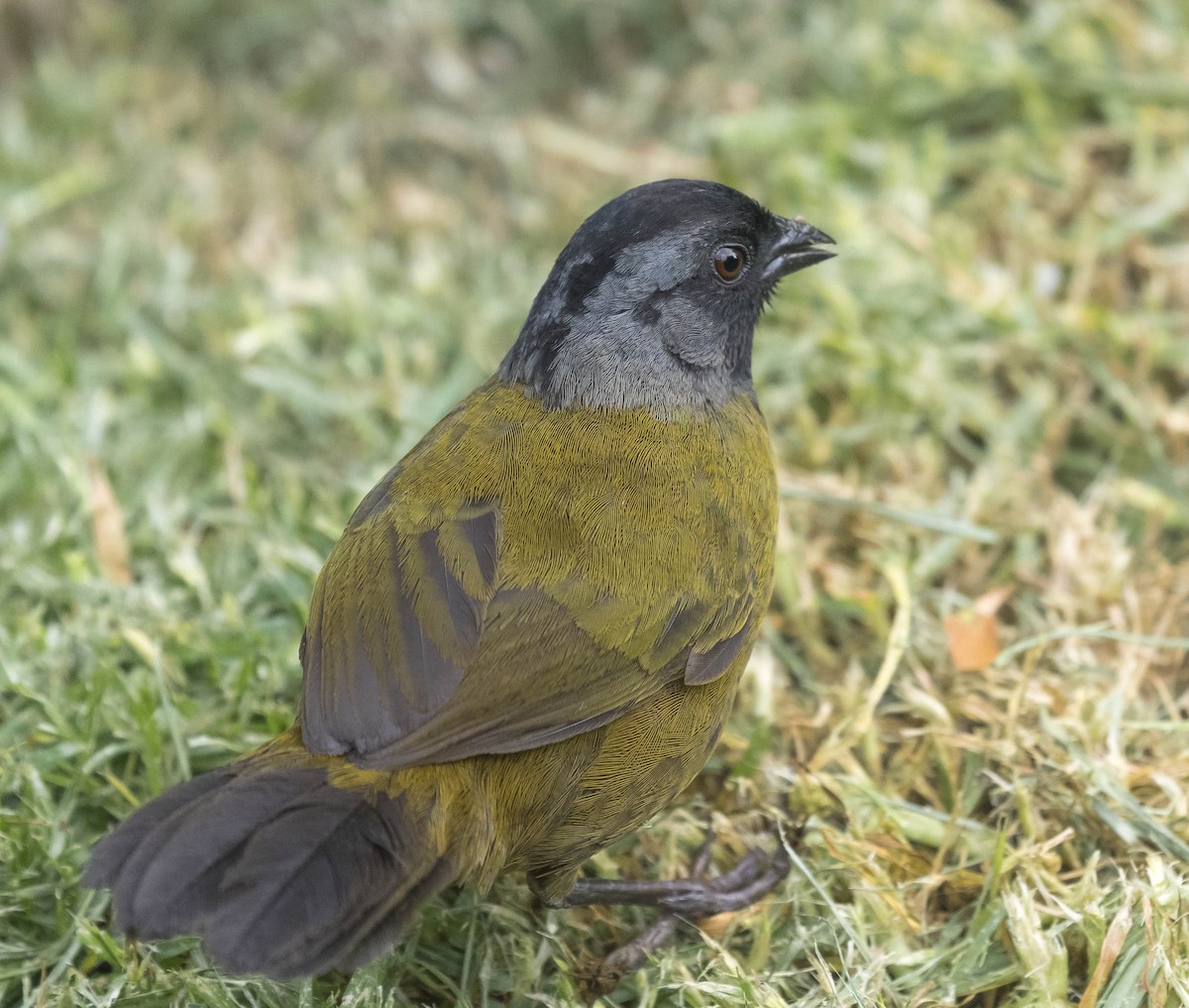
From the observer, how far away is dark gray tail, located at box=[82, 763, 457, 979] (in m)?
2.51

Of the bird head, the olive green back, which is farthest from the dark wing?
the bird head

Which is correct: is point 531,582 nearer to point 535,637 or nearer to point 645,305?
point 535,637

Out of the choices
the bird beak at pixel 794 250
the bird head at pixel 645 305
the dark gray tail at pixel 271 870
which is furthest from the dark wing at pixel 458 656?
the bird beak at pixel 794 250

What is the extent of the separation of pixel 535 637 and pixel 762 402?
213 centimetres

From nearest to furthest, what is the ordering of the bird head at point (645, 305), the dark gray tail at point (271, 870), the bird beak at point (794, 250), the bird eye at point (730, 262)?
the dark gray tail at point (271, 870), the bird head at point (645, 305), the bird eye at point (730, 262), the bird beak at point (794, 250)

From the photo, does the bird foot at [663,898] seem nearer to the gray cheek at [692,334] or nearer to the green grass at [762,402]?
the green grass at [762,402]

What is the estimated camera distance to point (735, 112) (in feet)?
20.2

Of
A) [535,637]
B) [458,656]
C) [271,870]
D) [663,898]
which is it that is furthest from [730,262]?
[271,870]

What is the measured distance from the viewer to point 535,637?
3.00 m

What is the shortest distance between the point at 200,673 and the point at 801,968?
184 cm

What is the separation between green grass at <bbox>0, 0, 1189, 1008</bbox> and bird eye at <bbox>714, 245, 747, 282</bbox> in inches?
39.3

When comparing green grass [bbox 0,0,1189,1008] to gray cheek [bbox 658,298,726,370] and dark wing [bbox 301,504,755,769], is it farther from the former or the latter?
gray cheek [bbox 658,298,726,370]

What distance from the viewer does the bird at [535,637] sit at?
263 centimetres

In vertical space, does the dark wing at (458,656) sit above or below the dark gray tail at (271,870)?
above
